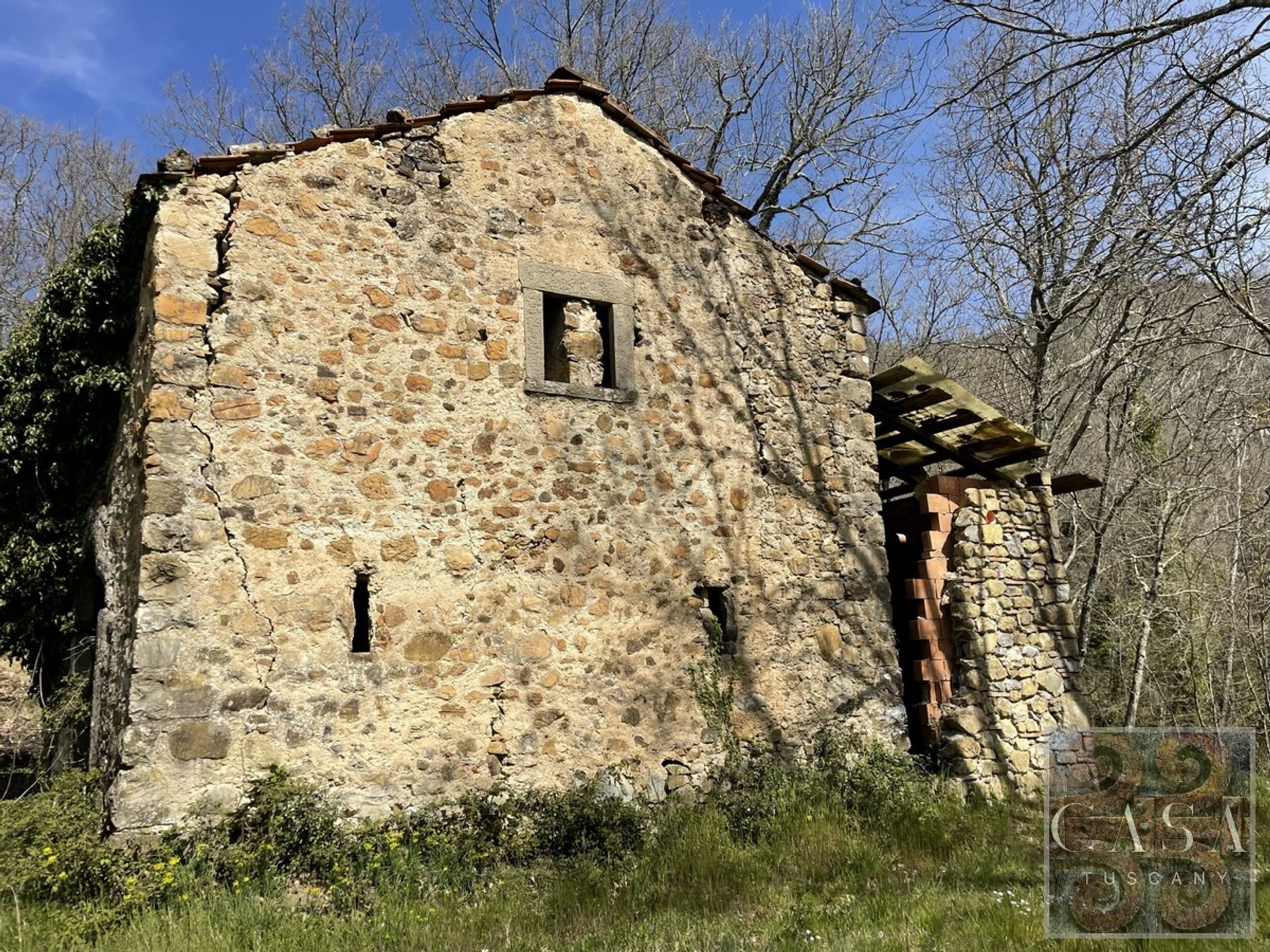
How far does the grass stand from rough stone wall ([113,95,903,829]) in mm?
544

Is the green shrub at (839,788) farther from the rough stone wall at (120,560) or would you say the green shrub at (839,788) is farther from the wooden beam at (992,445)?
the rough stone wall at (120,560)

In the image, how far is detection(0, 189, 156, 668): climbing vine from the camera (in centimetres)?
645

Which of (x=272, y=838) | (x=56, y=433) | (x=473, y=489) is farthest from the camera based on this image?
(x=56, y=433)

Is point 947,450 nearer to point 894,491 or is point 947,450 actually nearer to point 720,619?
point 894,491

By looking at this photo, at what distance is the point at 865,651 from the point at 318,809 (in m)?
4.44

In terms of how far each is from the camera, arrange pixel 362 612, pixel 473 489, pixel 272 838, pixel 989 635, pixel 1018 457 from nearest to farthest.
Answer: pixel 272 838
pixel 362 612
pixel 473 489
pixel 989 635
pixel 1018 457

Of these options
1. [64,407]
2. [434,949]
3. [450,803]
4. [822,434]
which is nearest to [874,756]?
[822,434]

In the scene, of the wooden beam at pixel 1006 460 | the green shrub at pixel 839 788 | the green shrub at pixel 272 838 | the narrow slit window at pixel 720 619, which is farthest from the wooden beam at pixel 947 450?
the green shrub at pixel 272 838

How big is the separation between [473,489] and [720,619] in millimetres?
2262

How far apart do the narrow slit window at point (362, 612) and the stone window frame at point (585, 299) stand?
1782 mm

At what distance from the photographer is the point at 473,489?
588cm

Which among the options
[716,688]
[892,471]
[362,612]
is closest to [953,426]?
[892,471]

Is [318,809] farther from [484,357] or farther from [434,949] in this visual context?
[484,357]

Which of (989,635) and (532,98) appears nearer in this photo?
(532,98)
